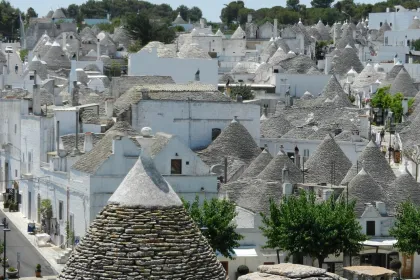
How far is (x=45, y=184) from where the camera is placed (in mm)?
46812

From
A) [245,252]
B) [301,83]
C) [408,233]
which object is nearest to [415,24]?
[301,83]

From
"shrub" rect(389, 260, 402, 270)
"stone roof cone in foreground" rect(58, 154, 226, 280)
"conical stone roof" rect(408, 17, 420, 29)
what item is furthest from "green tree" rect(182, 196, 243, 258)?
"conical stone roof" rect(408, 17, 420, 29)

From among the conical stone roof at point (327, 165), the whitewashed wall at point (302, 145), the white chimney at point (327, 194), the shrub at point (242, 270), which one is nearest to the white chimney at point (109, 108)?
the whitewashed wall at point (302, 145)

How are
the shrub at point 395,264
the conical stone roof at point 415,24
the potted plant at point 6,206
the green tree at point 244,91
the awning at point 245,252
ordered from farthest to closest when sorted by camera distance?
the conical stone roof at point 415,24
the green tree at point 244,91
the potted plant at point 6,206
the shrub at point 395,264
the awning at point 245,252

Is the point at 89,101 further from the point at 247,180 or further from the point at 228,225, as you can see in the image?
the point at 228,225

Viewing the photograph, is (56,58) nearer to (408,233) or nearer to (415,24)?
(415,24)

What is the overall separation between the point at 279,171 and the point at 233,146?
6427 mm

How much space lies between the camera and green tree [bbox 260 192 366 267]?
3762 centimetres

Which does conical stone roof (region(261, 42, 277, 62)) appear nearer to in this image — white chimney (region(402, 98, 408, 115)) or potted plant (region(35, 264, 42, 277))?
white chimney (region(402, 98, 408, 115))

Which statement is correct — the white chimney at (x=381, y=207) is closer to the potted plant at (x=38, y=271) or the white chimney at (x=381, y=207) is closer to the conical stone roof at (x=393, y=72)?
the potted plant at (x=38, y=271)

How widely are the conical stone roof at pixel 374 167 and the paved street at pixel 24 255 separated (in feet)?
34.5

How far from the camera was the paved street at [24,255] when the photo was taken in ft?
124

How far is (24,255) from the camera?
40.6 m

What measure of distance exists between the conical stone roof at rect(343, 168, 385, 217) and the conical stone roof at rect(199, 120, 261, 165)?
27.0 feet
